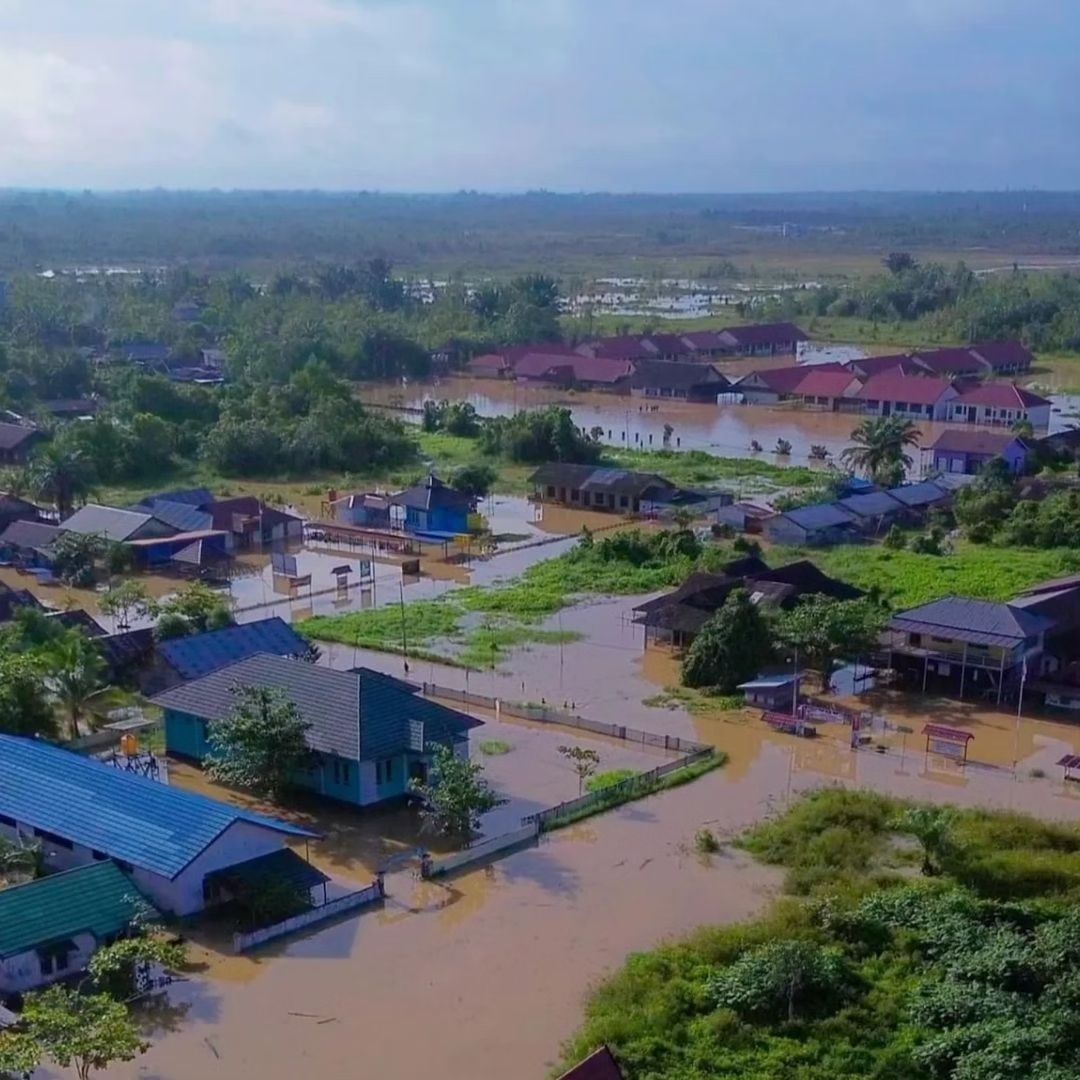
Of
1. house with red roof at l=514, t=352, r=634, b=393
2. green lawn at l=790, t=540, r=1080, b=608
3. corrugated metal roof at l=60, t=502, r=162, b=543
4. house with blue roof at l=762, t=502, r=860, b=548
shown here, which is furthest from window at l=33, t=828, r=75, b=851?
house with red roof at l=514, t=352, r=634, b=393

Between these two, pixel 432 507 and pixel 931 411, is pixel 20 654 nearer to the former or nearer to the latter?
pixel 432 507

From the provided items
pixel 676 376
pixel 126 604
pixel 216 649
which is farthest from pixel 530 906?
pixel 676 376

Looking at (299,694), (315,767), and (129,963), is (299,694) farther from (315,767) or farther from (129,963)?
(129,963)

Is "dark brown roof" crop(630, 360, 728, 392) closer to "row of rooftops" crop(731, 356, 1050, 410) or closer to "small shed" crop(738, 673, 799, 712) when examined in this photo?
"row of rooftops" crop(731, 356, 1050, 410)

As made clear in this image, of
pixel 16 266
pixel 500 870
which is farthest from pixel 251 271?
pixel 500 870

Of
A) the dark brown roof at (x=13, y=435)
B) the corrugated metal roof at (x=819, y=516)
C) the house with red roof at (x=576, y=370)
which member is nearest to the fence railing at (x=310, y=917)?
the corrugated metal roof at (x=819, y=516)

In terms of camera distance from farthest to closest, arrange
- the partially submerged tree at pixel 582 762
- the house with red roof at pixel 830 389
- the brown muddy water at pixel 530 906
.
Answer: the house with red roof at pixel 830 389 < the partially submerged tree at pixel 582 762 < the brown muddy water at pixel 530 906

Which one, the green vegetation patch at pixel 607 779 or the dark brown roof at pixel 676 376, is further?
the dark brown roof at pixel 676 376

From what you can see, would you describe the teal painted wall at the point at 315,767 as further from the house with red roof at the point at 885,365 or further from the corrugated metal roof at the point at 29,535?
the house with red roof at the point at 885,365
